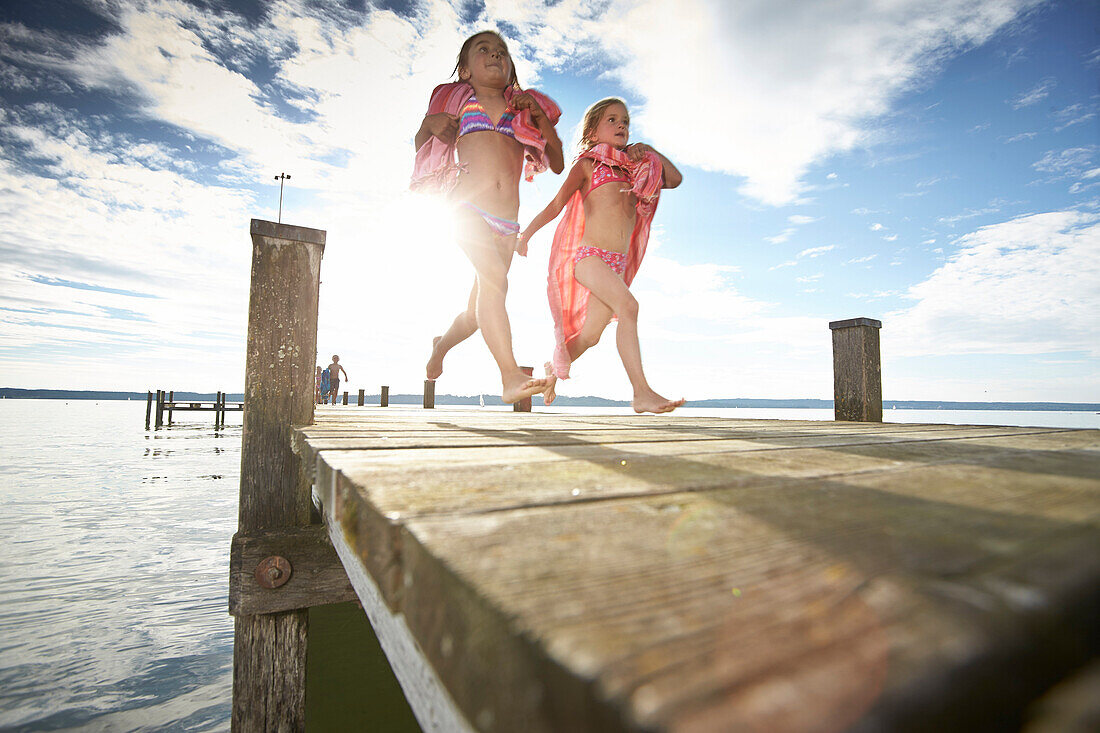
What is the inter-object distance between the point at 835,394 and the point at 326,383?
1491 centimetres

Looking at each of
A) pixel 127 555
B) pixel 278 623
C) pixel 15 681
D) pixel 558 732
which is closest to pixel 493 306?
pixel 278 623

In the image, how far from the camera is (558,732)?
0.30 m

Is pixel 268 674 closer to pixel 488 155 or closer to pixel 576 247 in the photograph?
pixel 488 155

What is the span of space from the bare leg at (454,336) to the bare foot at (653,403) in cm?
130

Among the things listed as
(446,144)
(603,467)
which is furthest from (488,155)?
(603,467)

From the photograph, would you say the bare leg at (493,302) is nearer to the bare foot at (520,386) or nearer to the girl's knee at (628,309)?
the bare foot at (520,386)

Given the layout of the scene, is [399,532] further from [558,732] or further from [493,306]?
[493,306]

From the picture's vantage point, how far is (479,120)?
351 centimetres

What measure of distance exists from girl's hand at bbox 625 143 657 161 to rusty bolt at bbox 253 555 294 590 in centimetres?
335

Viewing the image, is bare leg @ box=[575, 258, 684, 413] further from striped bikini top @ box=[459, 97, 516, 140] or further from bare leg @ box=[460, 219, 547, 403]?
striped bikini top @ box=[459, 97, 516, 140]

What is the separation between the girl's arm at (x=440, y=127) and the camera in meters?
3.56

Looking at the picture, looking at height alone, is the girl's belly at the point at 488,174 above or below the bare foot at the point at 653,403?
above

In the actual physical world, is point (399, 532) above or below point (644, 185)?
below

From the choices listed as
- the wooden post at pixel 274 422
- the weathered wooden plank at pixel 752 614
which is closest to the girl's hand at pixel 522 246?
the wooden post at pixel 274 422
